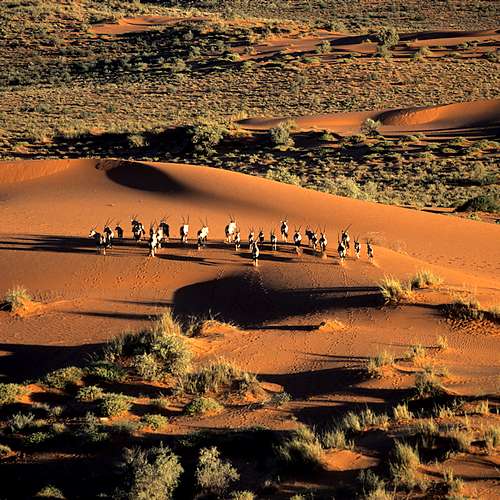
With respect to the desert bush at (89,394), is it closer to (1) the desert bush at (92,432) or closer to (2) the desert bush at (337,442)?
(1) the desert bush at (92,432)

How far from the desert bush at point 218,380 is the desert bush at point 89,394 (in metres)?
1.34

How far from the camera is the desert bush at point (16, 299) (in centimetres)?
1498

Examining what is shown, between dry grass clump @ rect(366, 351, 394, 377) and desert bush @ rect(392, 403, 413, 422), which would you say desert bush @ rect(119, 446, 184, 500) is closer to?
desert bush @ rect(392, 403, 413, 422)

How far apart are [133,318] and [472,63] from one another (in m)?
58.0

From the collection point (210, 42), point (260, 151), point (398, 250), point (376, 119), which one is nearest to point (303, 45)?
point (210, 42)

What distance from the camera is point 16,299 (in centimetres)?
1506

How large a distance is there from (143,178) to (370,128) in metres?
23.3

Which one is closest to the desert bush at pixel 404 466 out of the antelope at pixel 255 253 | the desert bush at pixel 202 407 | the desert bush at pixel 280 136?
the desert bush at pixel 202 407

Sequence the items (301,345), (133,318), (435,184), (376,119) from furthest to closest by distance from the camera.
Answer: (376,119), (435,184), (133,318), (301,345)

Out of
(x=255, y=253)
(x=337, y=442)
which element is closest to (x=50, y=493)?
(x=337, y=442)

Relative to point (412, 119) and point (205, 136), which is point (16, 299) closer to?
point (205, 136)

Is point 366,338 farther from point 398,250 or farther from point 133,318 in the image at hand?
point 398,250

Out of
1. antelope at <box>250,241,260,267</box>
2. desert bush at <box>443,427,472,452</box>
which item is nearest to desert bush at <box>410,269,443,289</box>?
antelope at <box>250,241,260,267</box>

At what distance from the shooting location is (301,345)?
41.7ft
